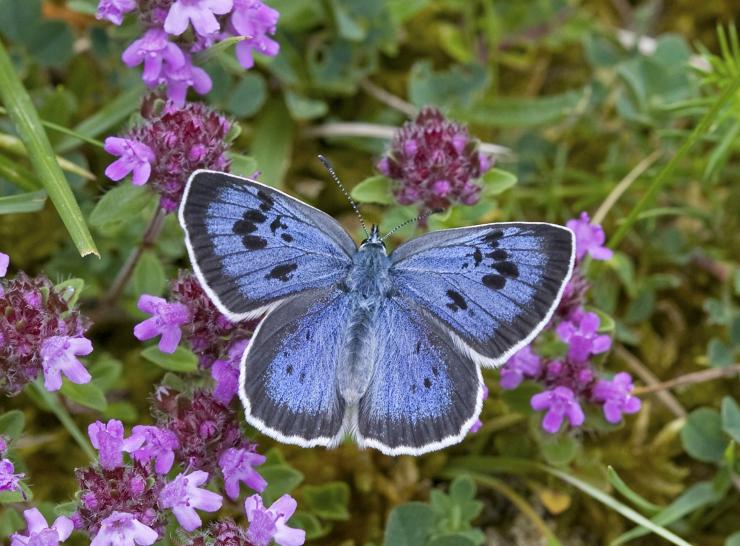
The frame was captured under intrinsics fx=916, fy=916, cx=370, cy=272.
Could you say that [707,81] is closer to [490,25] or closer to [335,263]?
[490,25]

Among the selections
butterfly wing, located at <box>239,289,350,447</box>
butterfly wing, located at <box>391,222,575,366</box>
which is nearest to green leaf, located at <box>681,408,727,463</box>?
butterfly wing, located at <box>391,222,575,366</box>

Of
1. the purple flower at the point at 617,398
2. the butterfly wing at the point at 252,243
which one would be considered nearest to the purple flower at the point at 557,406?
the purple flower at the point at 617,398

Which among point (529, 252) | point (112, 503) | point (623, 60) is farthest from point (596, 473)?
point (623, 60)

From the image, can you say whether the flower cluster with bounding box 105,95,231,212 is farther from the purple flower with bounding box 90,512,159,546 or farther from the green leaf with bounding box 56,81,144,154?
the purple flower with bounding box 90,512,159,546

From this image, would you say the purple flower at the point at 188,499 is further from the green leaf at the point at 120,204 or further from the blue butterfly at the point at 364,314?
the green leaf at the point at 120,204

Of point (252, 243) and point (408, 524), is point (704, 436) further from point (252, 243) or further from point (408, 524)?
point (252, 243)
